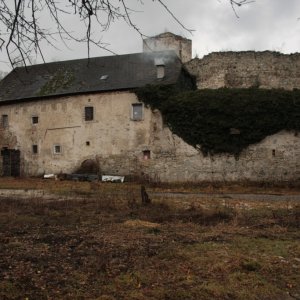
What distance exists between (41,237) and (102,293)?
12.3ft

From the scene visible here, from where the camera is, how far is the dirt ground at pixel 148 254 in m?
5.89

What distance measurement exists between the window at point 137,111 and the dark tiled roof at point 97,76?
1.18 metres

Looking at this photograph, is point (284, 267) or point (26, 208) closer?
point (284, 267)

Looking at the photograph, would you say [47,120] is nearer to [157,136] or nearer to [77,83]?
[77,83]

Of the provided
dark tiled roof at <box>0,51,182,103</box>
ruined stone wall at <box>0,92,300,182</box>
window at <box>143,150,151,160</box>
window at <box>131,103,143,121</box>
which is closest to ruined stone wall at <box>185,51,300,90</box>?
dark tiled roof at <box>0,51,182,103</box>

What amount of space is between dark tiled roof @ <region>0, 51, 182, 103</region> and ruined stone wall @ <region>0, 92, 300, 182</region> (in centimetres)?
63

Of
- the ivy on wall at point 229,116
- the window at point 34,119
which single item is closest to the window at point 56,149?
the window at point 34,119

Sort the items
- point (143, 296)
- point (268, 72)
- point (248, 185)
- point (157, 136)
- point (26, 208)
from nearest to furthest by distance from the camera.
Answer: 1. point (143, 296)
2. point (26, 208)
3. point (248, 185)
4. point (157, 136)
5. point (268, 72)

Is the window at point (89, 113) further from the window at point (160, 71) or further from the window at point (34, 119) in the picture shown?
the window at point (160, 71)

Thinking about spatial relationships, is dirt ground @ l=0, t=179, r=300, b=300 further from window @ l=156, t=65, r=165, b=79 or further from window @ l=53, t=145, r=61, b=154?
window @ l=53, t=145, r=61, b=154

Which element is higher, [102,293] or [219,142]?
[219,142]

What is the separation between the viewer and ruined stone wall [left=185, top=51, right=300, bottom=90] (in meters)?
29.6

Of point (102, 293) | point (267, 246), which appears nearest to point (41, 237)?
point (102, 293)

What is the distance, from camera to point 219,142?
989 inches
